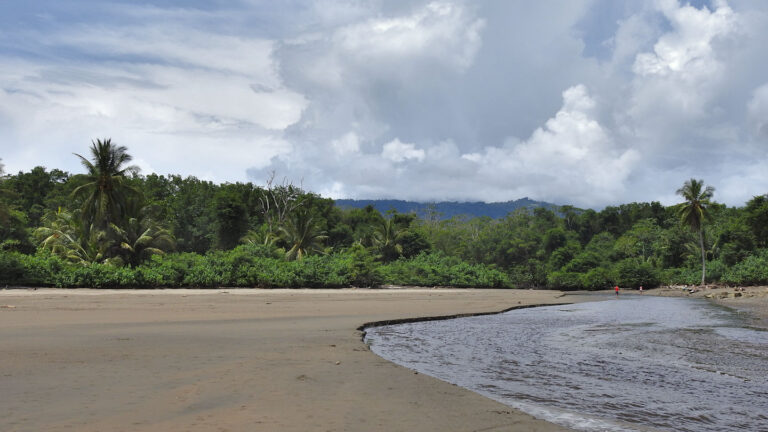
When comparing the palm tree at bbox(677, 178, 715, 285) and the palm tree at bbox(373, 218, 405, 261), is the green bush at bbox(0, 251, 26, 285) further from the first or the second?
the palm tree at bbox(677, 178, 715, 285)

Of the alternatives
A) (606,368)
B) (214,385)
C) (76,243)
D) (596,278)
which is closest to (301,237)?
(76,243)

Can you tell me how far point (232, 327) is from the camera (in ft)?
45.3

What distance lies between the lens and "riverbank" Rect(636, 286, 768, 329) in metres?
33.0

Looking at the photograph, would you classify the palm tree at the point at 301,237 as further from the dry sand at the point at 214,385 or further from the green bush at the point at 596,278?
the dry sand at the point at 214,385

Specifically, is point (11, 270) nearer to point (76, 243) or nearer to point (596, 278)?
point (76, 243)

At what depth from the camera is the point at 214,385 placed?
6.71 m

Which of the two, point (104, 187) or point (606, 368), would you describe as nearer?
point (606, 368)

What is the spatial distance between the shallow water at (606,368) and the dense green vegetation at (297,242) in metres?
22.3

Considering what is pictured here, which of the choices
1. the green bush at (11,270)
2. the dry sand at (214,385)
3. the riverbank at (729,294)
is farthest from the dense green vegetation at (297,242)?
the dry sand at (214,385)

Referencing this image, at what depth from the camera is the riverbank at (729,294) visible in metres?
33.0

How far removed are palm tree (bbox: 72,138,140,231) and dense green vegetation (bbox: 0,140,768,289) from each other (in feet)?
0.24

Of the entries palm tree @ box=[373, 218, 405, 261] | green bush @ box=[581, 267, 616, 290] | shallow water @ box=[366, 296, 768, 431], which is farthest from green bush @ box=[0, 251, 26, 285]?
green bush @ box=[581, 267, 616, 290]

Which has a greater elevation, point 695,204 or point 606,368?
point 695,204

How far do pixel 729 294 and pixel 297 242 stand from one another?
124 ft
